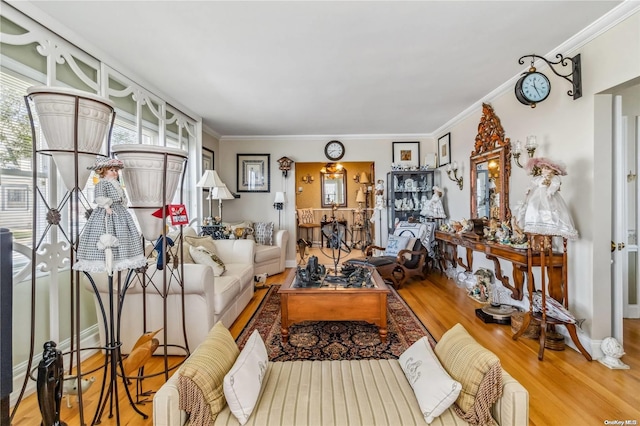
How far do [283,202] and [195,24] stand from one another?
3715 mm

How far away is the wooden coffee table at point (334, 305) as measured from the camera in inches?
107

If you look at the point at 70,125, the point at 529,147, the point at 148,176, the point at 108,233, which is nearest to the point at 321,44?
the point at 148,176

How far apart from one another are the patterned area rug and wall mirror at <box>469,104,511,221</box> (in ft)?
5.62

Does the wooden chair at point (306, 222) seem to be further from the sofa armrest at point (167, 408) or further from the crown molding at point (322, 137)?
the sofa armrest at point (167, 408)

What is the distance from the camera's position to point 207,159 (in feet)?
17.2

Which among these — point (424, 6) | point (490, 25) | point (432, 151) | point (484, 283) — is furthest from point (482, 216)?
point (424, 6)

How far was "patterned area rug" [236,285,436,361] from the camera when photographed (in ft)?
8.25

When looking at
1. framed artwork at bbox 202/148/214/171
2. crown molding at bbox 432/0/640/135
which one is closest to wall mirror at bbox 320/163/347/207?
framed artwork at bbox 202/148/214/171

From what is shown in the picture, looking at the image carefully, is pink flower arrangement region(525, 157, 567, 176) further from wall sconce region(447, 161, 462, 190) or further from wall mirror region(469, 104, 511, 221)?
wall sconce region(447, 161, 462, 190)

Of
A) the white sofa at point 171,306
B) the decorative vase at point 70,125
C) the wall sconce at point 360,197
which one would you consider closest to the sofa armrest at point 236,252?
the white sofa at point 171,306

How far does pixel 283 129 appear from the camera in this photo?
5309 millimetres

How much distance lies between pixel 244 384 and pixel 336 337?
171 cm

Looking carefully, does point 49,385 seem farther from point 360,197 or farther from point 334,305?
point 360,197

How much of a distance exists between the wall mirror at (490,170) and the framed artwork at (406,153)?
1534 mm
